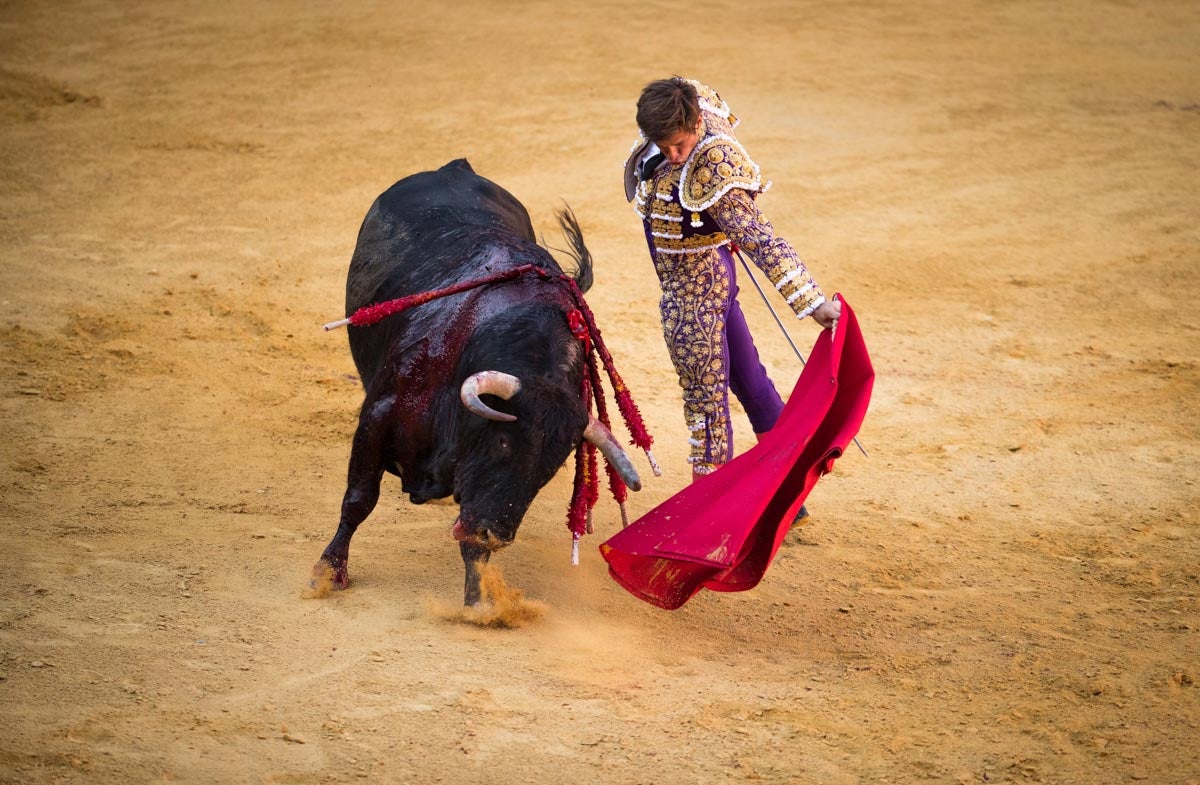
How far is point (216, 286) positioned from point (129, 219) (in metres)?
1.44

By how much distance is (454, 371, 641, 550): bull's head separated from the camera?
3732 millimetres

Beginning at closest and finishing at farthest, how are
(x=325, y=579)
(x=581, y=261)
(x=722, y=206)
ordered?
1. (x=722, y=206)
2. (x=325, y=579)
3. (x=581, y=261)

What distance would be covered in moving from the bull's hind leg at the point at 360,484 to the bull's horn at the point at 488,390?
0.49 m

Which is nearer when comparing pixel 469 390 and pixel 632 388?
pixel 469 390

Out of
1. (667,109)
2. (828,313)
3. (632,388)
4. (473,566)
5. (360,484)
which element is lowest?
(632,388)

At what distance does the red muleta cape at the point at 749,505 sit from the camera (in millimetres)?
3867

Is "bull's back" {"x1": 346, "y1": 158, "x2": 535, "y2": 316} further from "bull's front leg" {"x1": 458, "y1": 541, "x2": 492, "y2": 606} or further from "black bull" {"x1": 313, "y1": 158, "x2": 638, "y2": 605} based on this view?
"bull's front leg" {"x1": 458, "y1": 541, "x2": 492, "y2": 606}

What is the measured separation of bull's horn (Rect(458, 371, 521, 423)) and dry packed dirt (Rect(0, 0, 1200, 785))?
736mm

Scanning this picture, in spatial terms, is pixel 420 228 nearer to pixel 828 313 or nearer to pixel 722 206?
pixel 722 206

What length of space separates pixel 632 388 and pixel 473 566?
8.51 ft

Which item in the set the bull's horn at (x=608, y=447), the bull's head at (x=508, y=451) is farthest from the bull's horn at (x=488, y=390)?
the bull's horn at (x=608, y=447)

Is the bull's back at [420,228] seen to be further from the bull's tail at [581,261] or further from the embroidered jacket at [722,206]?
the embroidered jacket at [722,206]

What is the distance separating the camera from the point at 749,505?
3871 millimetres

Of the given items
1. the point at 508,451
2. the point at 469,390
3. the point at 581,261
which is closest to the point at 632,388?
the point at 581,261
